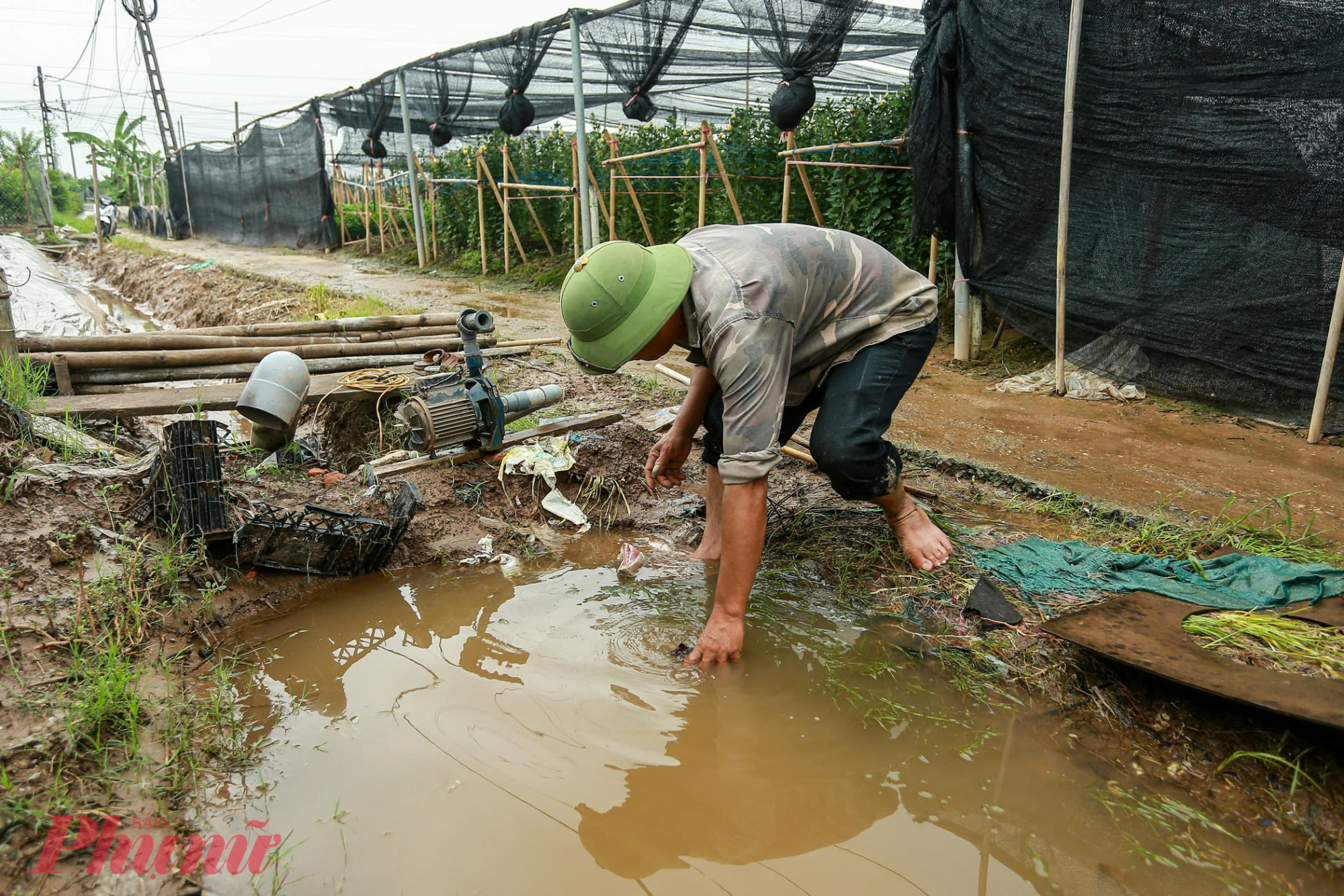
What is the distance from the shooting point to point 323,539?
110 inches

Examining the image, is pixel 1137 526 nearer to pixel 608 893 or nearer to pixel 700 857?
pixel 700 857

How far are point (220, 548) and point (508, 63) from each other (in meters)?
9.43

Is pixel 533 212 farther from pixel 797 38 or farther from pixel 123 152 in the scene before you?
pixel 123 152

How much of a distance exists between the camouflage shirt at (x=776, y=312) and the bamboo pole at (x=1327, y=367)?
278cm

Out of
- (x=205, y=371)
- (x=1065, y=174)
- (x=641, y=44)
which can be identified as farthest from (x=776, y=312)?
(x=641, y=44)

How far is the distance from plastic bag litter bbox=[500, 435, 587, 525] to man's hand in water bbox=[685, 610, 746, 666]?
1.31 m

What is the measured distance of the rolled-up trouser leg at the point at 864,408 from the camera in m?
2.41

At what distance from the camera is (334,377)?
15.2ft

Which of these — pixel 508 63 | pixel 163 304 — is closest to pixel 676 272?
pixel 508 63

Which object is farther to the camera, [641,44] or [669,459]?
[641,44]

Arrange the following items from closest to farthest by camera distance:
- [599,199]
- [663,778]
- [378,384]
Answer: [663,778]
[378,384]
[599,199]

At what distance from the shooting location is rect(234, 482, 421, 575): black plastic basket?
2738 millimetres

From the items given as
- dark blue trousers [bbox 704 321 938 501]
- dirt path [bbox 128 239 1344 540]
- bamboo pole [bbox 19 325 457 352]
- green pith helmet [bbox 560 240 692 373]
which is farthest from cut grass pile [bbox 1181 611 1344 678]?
bamboo pole [bbox 19 325 457 352]

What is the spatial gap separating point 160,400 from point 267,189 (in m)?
16.5
